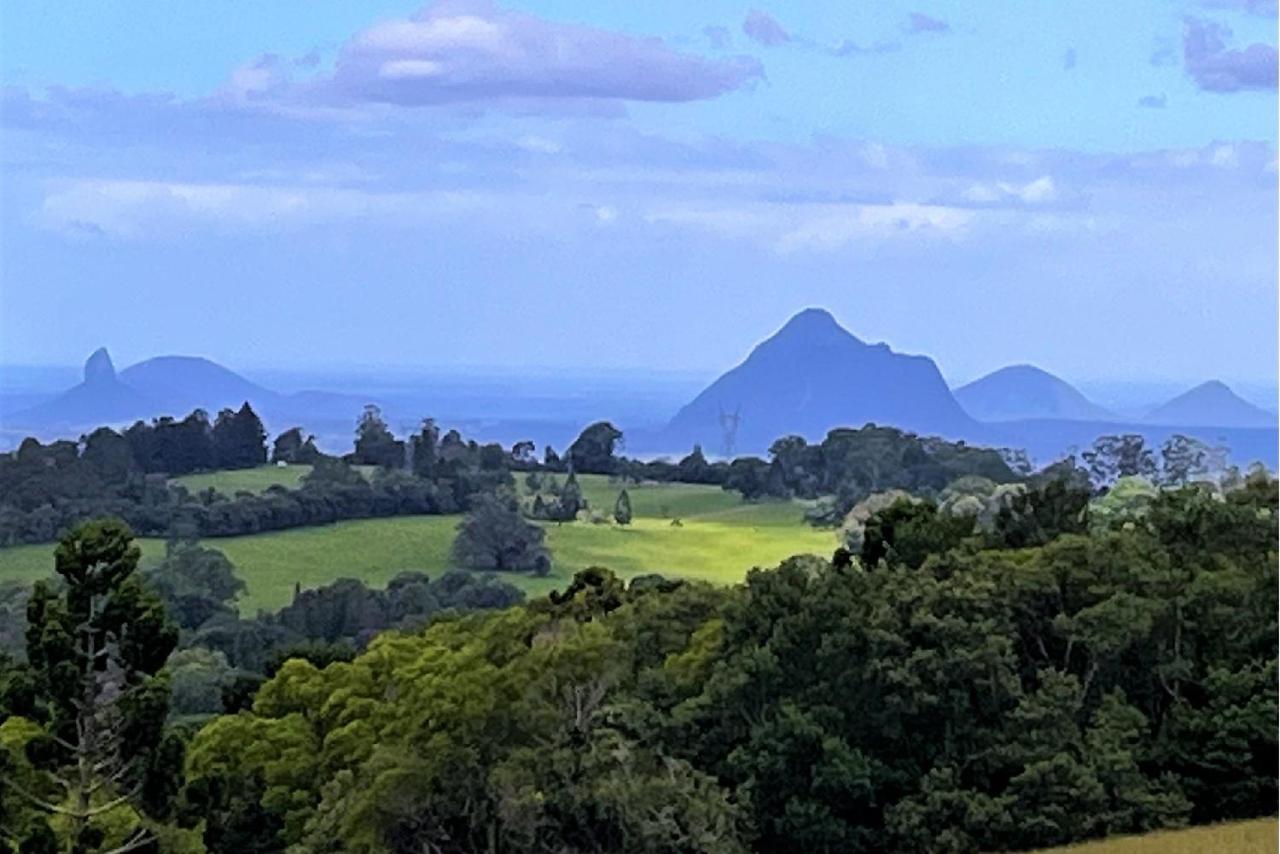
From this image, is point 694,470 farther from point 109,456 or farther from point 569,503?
point 109,456

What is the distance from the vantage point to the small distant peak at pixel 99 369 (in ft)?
232

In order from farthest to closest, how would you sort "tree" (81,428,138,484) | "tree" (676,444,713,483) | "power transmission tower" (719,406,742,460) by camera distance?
1. "power transmission tower" (719,406,742,460)
2. "tree" (676,444,713,483)
3. "tree" (81,428,138,484)

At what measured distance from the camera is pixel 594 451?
2188 inches

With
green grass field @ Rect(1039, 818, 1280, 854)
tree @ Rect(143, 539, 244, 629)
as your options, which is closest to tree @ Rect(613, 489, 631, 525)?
tree @ Rect(143, 539, 244, 629)

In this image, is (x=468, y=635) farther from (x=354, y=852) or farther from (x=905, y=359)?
(x=905, y=359)

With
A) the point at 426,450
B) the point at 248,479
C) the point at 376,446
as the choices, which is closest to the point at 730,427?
the point at 426,450

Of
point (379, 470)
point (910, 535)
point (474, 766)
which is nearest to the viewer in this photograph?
point (474, 766)

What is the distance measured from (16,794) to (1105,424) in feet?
129

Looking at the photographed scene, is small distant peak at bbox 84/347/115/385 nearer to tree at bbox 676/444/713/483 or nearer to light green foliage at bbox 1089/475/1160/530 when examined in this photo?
tree at bbox 676/444/713/483

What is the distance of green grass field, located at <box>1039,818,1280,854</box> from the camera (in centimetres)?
1103

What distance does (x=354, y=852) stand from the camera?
13.9m

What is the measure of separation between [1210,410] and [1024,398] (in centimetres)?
1863

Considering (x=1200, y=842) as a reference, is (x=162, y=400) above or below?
above

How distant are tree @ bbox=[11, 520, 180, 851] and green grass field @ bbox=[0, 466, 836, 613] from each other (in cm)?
2770
